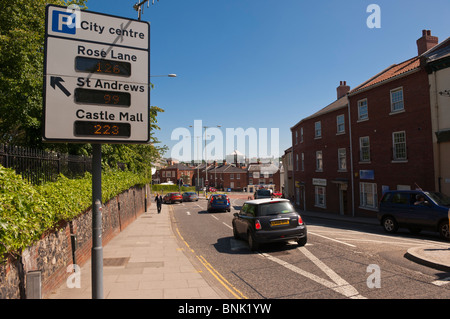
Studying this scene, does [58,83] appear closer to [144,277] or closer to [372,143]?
[144,277]

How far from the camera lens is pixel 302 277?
7141 mm

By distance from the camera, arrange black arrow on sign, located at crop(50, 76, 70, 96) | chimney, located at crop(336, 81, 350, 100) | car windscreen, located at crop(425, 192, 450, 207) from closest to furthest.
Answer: black arrow on sign, located at crop(50, 76, 70, 96) → car windscreen, located at crop(425, 192, 450, 207) → chimney, located at crop(336, 81, 350, 100)

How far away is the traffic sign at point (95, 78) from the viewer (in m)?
3.41

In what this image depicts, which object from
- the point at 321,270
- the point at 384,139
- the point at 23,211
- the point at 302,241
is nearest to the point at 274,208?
the point at 302,241

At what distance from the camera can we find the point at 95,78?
3605 mm

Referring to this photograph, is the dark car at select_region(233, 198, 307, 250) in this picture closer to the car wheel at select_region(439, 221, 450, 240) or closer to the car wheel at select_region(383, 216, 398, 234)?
the car wheel at select_region(439, 221, 450, 240)

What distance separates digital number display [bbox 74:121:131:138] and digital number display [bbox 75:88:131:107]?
25 cm

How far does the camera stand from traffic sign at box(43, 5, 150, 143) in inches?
134

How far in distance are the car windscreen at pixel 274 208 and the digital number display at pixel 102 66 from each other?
24.7 ft

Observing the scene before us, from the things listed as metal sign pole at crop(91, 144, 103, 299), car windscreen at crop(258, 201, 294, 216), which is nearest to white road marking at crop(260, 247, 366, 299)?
car windscreen at crop(258, 201, 294, 216)

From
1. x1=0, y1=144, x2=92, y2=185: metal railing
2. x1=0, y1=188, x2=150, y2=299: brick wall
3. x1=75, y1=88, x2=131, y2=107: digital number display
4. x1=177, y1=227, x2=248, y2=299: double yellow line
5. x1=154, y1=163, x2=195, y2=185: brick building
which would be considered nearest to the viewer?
x1=75, y1=88, x2=131, y2=107: digital number display

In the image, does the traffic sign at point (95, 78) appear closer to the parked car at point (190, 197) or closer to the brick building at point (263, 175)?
the parked car at point (190, 197)

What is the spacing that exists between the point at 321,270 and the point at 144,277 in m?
4.39
